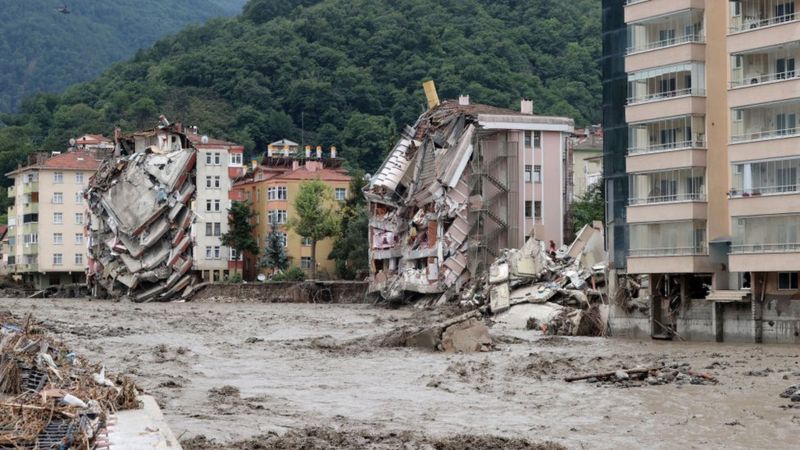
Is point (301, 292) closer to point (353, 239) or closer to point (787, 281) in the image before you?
point (353, 239)

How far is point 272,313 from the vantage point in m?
96.9

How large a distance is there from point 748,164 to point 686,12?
7.68 meters

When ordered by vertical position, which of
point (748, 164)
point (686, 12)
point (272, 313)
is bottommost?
point (272, 313)

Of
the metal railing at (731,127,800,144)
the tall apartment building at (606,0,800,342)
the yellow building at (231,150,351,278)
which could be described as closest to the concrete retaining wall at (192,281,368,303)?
the yellow building at (231,150,351,278)

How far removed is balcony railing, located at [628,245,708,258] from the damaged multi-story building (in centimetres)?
3743

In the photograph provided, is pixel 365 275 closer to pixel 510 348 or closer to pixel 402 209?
pixel 402 209

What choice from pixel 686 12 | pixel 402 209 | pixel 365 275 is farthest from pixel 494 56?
pixel 686 12

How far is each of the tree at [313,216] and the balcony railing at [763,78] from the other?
7761 centimetres

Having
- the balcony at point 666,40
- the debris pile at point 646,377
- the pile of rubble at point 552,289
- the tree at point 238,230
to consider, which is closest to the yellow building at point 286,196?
the tree at point 238,230

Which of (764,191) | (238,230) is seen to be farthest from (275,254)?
(764,191)

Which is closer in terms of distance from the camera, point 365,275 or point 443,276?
point 443,276

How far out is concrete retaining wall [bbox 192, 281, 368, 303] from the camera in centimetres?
12244

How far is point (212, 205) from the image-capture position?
139125 mm

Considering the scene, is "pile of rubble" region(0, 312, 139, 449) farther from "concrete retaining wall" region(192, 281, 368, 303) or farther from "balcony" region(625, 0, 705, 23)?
"concrete retaining wall" region(192, 281, 368, 303)
